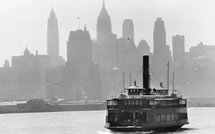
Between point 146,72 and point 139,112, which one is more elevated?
point 146,72

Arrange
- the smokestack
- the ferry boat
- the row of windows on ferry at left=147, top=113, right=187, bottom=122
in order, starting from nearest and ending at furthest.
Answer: the ferry boat < the row of windows on ferry at left=147, top=113, right=187, bottom=122 < the smokestack

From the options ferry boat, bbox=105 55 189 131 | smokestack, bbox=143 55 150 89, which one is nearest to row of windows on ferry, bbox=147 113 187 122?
ferry boat, bbox=105 55 189 131

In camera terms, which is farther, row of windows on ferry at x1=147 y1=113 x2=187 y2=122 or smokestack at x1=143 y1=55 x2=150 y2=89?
smokestack at x1=143 y1=55 x2=150 y2=89

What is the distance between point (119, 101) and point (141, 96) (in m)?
3.84

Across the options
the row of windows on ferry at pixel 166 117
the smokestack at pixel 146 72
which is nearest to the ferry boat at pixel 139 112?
the row of windows on ferry at pixel 166 117

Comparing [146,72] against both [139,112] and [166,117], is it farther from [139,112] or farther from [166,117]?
[139,112]

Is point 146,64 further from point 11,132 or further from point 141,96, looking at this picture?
point 11,132

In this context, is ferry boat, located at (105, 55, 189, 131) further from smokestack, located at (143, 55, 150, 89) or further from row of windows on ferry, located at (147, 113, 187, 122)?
smokestack, located at (143, 55, 150, 89)

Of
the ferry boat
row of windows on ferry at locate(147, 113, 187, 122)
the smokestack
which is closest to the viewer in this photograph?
the ferry boat

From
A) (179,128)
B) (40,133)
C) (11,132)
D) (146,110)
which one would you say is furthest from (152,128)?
(11,132)

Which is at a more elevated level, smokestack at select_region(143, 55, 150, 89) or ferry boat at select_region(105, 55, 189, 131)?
smokestack at select_region(143, 55, 150, 89)

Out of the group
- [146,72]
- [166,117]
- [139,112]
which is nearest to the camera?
[139,112]

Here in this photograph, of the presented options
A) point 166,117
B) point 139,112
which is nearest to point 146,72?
point 166,117

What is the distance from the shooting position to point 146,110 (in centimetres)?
12825
